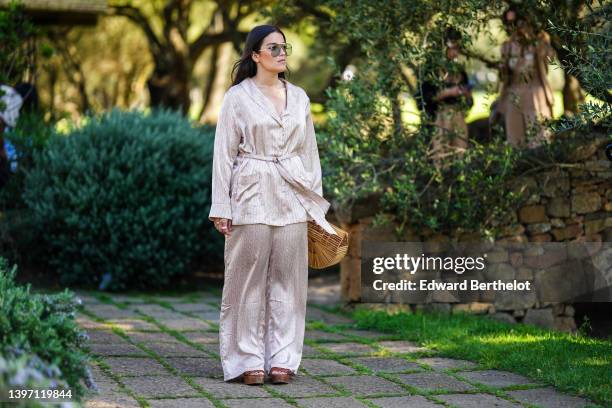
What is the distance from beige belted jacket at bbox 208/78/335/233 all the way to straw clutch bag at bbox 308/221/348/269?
90 millimetres

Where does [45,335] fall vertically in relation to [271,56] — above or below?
below

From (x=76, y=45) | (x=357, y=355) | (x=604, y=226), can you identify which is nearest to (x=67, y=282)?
(x=357, y=355)

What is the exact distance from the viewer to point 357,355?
22.5 feet

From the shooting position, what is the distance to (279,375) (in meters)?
5.69

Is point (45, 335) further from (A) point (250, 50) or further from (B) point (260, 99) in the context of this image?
(A) point (250, 50)

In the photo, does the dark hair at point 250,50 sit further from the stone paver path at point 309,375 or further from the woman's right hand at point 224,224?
the stone paver path at point 309,375

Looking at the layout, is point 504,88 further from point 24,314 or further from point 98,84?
point 98,84

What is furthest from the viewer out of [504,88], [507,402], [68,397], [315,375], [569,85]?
[569,85]

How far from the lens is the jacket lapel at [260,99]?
5.70 meters

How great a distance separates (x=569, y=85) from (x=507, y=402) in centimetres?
527

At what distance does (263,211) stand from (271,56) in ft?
3.16

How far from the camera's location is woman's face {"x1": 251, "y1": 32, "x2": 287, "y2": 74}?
5.70m

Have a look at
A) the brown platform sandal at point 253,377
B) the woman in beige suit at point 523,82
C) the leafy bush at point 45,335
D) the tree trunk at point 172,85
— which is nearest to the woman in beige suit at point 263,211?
the brown platform sandal at point 253,377

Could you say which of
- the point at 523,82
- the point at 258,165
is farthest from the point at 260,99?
the point at 523,82
